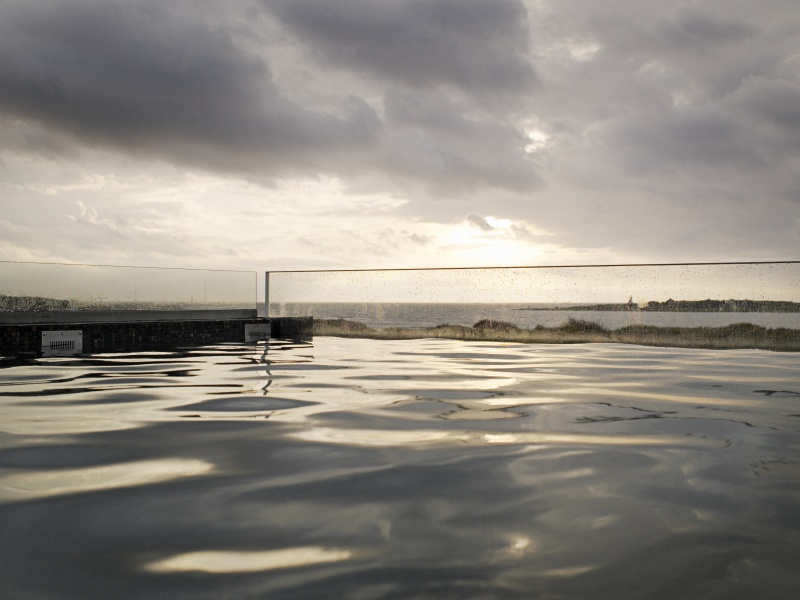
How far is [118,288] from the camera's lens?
483 inches

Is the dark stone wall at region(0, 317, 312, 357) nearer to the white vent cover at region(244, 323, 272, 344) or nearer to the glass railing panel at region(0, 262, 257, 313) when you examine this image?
the white vent cover at region(244, 323, 272, 344)

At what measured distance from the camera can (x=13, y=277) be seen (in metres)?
11.2

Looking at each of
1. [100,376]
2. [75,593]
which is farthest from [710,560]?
[100,376]

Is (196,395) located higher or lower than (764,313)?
lower

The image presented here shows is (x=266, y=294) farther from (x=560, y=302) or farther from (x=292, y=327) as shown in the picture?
(x=560, y=302)

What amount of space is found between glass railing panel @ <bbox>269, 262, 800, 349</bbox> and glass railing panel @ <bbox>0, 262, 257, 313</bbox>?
1.02 m

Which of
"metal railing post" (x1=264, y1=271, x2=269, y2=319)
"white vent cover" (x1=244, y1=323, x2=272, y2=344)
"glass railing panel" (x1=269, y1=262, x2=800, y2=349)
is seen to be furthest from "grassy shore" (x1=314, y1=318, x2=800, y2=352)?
"metal railing post" (x1=264, y1=271, x2=269, y2=319)

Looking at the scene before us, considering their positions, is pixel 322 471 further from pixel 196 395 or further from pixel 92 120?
pixel 92 120

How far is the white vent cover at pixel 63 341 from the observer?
9406 mm

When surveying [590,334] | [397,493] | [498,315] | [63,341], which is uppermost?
[498,315]

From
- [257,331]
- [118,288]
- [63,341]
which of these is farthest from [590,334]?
[118,288]

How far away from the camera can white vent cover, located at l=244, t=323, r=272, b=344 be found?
12.5 meters

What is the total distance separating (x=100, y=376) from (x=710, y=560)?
5.61 metres

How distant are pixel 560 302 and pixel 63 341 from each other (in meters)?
8.71
